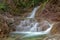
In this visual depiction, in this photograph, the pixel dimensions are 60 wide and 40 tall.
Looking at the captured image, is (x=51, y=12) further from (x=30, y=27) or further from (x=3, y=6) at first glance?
(x=3, y=6)

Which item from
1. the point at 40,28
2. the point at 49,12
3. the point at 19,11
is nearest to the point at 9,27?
the point at 40,28

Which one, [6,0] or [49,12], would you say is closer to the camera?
[49,12]

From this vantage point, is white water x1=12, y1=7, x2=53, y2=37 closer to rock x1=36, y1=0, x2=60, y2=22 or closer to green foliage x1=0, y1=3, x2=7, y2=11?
rock x1=36, y1=0, x2=60, y2=22

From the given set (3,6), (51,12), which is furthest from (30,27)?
(3,6)

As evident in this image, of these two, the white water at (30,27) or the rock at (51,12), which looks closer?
the white water at (30,27)

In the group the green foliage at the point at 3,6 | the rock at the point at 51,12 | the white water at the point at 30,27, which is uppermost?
the green foliage at the point at 3,6

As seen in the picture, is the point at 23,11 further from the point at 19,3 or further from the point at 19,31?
the point at 19,31

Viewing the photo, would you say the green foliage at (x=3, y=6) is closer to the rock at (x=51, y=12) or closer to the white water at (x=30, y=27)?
the white water at (x=30, y=27)

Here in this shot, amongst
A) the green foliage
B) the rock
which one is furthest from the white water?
the green foliage

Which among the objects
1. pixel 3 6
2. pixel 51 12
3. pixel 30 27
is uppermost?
pixel 3 6

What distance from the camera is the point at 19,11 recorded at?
14.1 m

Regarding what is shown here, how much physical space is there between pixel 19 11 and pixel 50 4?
2.89m

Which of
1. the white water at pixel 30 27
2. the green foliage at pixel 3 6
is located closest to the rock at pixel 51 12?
the white water at pixel 30 27

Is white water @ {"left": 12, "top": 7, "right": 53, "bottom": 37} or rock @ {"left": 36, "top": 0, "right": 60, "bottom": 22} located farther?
rock @ {"left": 36, "top": 0, "right": 60, "bottom": 22}
